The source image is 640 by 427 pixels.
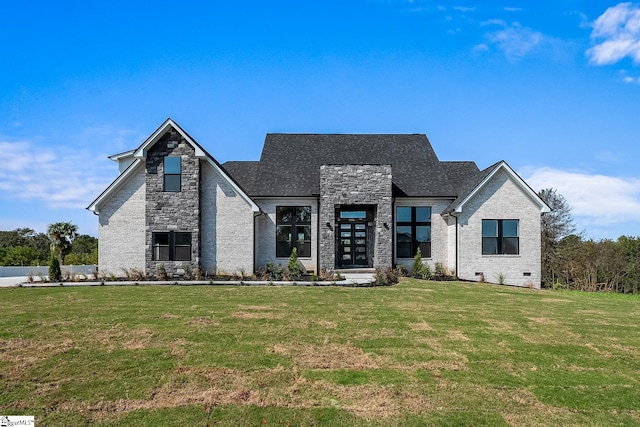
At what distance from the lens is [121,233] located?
2116 cm

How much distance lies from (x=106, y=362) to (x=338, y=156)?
2020 cm

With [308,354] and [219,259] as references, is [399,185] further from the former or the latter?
[308,354]

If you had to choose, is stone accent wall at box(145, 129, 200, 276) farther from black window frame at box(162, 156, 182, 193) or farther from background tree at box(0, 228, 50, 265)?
background tree at box(0, 228, 50, 265)

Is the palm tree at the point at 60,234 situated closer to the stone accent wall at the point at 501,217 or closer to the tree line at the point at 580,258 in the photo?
the stone accent wall at the point at 501,217

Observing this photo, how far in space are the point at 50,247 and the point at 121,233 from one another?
16.5 m

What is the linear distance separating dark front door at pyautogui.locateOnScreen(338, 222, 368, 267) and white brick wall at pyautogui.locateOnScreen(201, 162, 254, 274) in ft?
18.8

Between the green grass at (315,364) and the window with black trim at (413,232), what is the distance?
995 cm

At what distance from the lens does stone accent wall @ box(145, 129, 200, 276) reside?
20.8m

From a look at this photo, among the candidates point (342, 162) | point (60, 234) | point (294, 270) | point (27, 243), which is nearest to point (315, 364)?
point (294, 270)

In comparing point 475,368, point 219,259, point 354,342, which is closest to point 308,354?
point 354,342

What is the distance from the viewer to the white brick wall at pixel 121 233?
69.1 ft

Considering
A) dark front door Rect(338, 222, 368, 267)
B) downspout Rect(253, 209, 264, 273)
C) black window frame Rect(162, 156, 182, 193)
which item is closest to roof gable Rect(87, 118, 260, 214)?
downspout Rect(253, 209, 264, 273)

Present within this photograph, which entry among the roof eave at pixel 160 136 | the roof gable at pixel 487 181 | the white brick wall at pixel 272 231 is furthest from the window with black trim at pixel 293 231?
the roof gable at pixel 487 181

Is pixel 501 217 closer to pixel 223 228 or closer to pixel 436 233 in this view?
pixel 436 233
